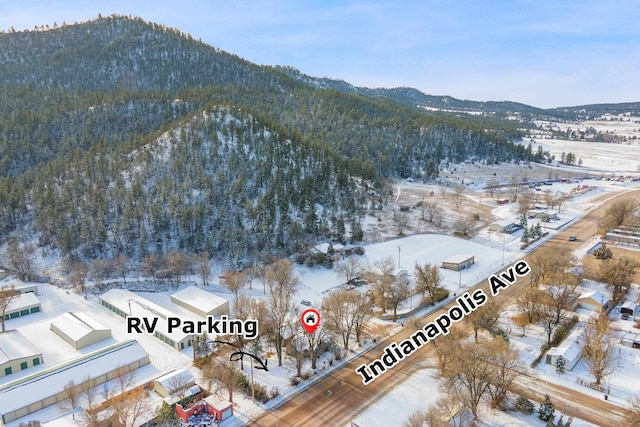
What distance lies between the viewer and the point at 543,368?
38156 mm

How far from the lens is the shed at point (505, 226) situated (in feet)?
270

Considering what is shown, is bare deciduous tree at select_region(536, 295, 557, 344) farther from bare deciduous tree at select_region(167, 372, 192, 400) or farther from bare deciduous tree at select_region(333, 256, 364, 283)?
bare deciduous tree at select_region(167, 372, 192, 400)

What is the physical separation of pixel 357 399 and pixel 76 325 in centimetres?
3286

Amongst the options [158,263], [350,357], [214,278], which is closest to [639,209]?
[350,357]

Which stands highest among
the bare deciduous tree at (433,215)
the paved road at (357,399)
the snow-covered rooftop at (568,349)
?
the bare deciduous tree at (433,215)

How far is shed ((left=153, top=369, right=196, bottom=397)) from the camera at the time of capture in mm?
34031

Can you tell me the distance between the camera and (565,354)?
37.9m

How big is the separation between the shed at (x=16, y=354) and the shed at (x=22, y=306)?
8.63 meters

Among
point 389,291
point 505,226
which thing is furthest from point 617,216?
point 389,291

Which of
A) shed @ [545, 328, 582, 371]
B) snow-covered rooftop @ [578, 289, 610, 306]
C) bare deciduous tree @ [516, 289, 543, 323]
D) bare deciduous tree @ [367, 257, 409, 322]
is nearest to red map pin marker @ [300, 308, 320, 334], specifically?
bare deciduous tree @ [367, 257, 409, 322]

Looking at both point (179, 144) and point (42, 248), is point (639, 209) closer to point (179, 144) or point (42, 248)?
point (179, 144)

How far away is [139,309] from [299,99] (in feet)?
454

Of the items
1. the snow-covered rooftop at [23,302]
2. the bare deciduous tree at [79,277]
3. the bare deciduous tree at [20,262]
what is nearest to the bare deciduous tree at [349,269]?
the bare deciduous tree at [79,277]

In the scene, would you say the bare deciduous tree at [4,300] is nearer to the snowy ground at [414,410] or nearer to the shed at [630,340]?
the snowy ground at [414,410]
